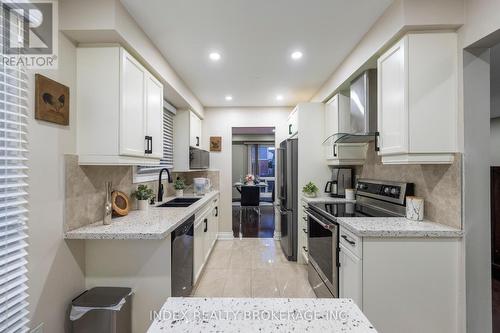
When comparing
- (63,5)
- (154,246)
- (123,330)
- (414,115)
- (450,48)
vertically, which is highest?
(63,5)

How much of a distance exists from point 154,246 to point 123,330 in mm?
576

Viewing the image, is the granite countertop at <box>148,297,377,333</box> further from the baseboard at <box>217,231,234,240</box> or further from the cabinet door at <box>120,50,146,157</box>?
the baseboard at <box>217,231,234,240</box>

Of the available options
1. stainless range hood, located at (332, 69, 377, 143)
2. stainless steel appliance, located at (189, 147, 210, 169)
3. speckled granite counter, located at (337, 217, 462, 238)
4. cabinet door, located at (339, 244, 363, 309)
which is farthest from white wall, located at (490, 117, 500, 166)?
stainless steel appliance, located at (189, 147, 210, 169)

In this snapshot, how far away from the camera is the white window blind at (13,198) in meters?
1.24

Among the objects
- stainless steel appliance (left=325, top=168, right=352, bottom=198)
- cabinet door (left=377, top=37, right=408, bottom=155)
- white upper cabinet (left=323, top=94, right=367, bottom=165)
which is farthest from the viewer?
stainless steel appliance (left=325, top=168, right=352, bottom=198)

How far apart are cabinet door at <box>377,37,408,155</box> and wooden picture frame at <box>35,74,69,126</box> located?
2439mm

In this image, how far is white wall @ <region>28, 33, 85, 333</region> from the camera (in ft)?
4.65

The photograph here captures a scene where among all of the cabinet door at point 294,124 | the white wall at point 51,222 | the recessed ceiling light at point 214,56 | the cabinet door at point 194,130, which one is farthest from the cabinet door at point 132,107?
the cabinet door at point 294,124

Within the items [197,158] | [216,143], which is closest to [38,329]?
[197,158]

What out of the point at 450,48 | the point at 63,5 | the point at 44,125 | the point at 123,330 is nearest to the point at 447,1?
the point at 450,48

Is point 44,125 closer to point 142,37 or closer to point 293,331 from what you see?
point 142,37

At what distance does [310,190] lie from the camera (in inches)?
132

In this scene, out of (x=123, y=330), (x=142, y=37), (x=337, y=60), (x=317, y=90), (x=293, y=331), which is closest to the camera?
(x=293, y=331)

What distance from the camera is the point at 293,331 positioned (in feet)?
2.19
